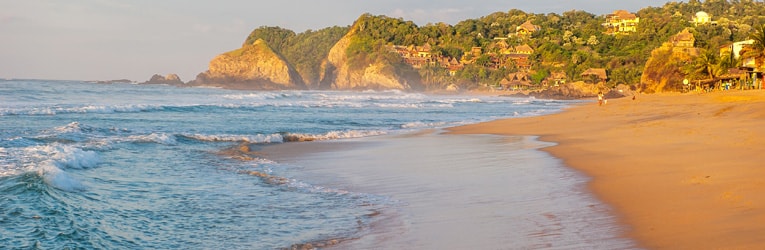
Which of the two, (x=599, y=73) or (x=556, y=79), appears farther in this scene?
(x=556, y=79)

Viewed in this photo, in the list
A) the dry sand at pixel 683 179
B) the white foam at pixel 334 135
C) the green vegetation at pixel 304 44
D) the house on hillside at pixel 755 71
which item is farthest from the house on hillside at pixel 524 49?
the dry sand at pixel 683 179

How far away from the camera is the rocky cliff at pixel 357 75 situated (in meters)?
129

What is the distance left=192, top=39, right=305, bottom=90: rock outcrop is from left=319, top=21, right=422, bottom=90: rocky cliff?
7544 mm

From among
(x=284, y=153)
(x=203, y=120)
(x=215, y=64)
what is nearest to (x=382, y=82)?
(x=215, y=64)

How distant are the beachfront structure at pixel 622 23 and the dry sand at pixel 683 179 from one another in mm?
125342

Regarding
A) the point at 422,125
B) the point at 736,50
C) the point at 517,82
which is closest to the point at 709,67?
the point at 736,50

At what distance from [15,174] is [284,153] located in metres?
7.09

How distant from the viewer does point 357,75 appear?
13712 cm

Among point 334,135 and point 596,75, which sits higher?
point 596,75

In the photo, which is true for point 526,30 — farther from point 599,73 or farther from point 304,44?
point 304,44

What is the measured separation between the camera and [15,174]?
9.84 meters

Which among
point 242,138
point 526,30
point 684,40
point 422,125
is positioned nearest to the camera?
point 242,138

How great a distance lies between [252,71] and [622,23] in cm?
7958

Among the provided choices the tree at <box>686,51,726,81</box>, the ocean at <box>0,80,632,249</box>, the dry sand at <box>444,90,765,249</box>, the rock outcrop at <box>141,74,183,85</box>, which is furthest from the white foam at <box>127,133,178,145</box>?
the rock outcrop at <box>141,74,183,85</box>
